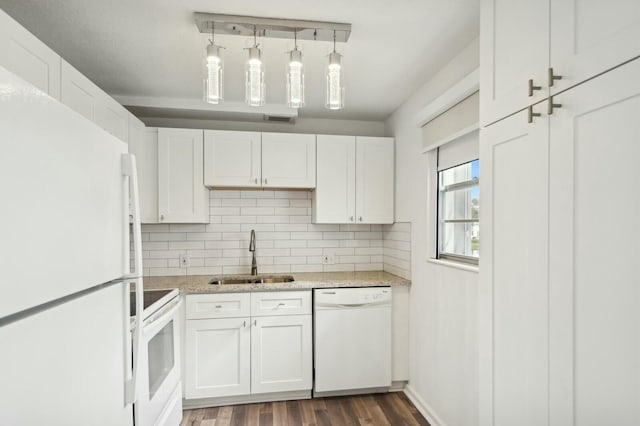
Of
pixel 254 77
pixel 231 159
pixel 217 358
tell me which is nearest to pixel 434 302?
pixel 217 358

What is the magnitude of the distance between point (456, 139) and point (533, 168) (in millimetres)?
1186

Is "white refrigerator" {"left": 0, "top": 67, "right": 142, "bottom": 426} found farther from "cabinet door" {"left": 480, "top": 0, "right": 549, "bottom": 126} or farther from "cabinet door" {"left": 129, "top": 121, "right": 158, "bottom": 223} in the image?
"cabinet door" {"left": 129, "top": 121, "right": 158, "bottom": 223}

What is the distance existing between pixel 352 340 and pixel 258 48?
218 cm

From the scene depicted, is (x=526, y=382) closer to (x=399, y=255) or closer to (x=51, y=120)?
(x=51, y=120)

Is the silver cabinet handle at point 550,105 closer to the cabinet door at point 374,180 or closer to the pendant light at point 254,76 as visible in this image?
the pendant light at point 254,76

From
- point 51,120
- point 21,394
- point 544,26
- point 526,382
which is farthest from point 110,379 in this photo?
point 544,26

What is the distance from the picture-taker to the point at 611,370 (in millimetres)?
836

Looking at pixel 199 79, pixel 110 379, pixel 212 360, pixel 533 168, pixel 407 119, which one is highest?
pixel 199 79

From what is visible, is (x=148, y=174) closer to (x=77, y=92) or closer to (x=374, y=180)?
(x=77, y=92)

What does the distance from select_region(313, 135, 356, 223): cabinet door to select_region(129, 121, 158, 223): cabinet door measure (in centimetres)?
135

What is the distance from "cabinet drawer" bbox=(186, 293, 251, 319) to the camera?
8.27ft

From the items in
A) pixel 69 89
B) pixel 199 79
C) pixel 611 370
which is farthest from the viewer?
pixel 199 79

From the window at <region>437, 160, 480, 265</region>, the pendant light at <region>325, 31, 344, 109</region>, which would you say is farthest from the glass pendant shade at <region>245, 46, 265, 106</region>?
the window at <region>437, 160, 480, 265</region>

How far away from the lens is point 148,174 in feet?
9.12
